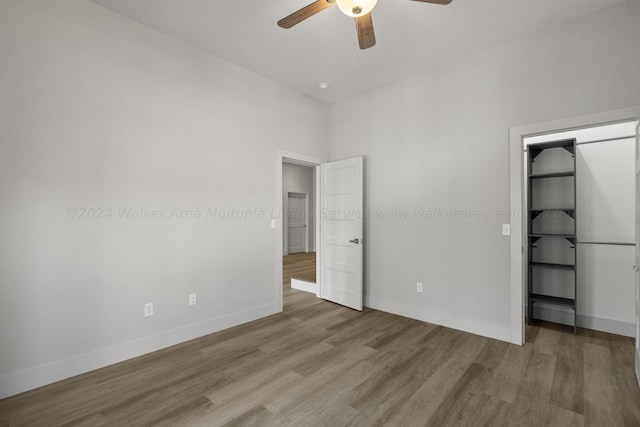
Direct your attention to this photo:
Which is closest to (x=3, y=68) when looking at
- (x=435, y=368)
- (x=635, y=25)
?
(x=435, y=368)

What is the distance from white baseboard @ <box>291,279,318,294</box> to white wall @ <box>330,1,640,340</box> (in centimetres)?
101

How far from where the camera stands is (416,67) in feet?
11.6

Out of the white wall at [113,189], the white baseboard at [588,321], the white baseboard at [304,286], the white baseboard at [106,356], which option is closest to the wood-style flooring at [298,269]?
the white baseboard at [304,286]

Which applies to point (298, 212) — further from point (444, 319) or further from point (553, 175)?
point (553, 175)

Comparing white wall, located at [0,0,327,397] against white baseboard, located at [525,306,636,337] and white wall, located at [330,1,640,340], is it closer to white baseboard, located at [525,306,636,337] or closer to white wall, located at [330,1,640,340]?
white wall, located at [330,1,640,340]

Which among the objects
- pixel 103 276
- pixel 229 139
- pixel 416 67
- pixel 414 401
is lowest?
pixel 414 401

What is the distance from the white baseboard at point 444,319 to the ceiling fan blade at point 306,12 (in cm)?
326

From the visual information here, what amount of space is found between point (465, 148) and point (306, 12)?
224 cm

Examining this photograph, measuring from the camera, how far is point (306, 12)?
2086 millimetres

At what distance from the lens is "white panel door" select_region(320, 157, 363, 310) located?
4.05 metres

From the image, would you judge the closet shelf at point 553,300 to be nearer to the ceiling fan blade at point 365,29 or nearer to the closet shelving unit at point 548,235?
the closet shelving unit at point 548,235

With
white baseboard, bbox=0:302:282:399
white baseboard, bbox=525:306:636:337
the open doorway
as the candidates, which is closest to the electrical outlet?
white baseboard, bbox=0:302:282:399

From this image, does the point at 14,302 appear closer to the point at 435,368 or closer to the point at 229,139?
the point at 229,139

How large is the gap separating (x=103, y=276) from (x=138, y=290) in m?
0.32
